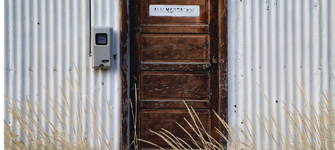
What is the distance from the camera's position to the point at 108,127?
99.5 inches

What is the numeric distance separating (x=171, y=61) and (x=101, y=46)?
724mm

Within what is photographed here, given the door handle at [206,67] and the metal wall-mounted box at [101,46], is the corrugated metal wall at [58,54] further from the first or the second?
the door handle at [206,67]

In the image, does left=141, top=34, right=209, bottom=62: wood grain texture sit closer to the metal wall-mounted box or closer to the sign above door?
the sign above door

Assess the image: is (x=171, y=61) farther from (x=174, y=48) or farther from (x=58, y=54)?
(x=58, y=54)

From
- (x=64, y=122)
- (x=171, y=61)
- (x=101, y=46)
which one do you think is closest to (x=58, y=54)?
(x=101, y=46)

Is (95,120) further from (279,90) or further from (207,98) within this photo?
(279,90)

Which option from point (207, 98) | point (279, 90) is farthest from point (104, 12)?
point (279, 90)

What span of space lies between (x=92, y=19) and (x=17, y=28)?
2.43 feet

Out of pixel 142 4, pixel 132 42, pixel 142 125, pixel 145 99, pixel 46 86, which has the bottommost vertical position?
pixel 142 125

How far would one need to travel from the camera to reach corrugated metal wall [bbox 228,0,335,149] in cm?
258

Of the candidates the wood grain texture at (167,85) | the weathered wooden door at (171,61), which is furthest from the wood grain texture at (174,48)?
the wood grain texture at (167,85)

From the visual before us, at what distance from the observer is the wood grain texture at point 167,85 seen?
2.65 meters

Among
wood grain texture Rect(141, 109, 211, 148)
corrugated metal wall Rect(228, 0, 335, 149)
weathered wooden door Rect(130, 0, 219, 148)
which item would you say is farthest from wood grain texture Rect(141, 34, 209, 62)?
wood grain texture Rect(141, 109, 211, 148)

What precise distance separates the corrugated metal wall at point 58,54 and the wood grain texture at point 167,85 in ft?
0.99
